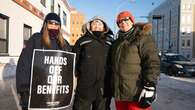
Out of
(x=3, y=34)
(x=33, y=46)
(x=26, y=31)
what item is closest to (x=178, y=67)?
(x=26, y=31)

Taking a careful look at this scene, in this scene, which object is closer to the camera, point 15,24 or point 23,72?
point 23,72

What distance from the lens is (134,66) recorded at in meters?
4.85

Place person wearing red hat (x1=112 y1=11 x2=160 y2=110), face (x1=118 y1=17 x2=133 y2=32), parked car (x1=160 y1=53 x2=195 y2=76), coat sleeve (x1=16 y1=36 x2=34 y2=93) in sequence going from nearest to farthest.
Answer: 1. coat sleeve (x1=16 y1=36 x2=34 y2=93)
2. person wearing red hat (x1=112 y1=11 x2=160 y2=110)
3. face (x1=118 y1=17 x2=133 y2=32)
4. parked car (x1=160 y1=53 x2=195 y2=76)

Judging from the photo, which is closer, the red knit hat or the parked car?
the red knit hat

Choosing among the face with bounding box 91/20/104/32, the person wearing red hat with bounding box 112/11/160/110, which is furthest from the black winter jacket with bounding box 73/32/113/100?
the person wearing red hat with bounding box 112/11/160/110

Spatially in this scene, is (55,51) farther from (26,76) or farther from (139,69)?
(139,69)

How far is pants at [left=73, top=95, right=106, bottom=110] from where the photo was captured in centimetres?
529

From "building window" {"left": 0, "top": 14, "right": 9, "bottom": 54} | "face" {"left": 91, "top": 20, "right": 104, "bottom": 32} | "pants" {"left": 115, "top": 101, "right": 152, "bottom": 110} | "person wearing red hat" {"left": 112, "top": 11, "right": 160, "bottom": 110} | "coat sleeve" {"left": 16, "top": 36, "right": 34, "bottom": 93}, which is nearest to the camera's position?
"coat sleeve" {"left": 16, "top": 36, "right": 34, "bottom": 93}

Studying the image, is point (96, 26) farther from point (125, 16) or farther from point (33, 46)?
point (33, 46)

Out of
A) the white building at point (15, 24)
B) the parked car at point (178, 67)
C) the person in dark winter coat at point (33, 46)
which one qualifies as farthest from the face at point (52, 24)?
the parked car at point (178, 67)

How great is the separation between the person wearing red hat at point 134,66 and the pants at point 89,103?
1.15ft

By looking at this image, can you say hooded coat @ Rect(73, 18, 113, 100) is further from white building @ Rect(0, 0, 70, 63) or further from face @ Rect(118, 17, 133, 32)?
white building @ Rect(0, 0, 70, 63)

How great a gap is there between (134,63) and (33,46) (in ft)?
4.04

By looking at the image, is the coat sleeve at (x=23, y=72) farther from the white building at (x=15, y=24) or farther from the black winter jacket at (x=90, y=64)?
the white building at (x=15, y=24)
